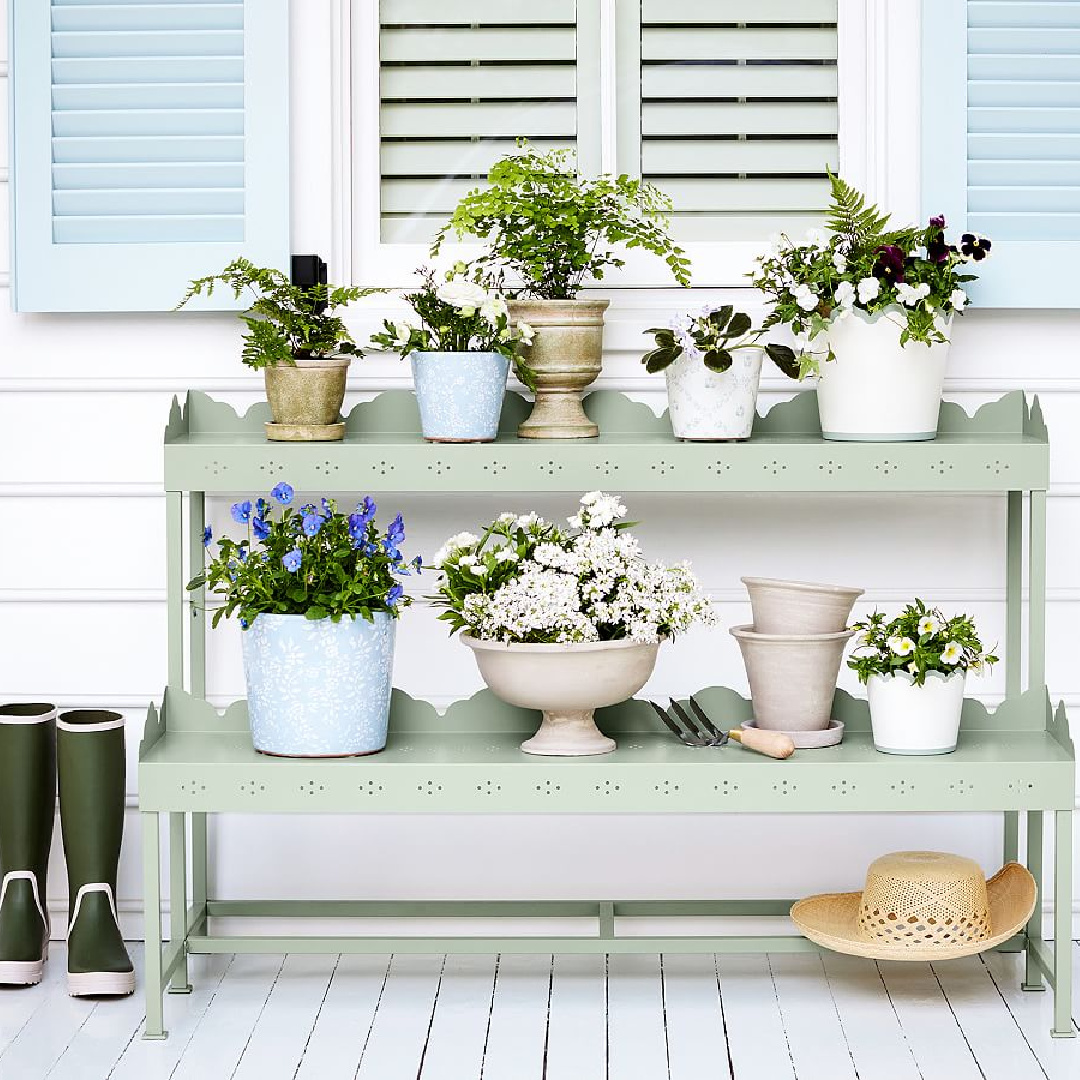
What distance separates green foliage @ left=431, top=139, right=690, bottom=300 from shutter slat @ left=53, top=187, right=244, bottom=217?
0.38 m

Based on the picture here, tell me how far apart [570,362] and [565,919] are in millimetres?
985

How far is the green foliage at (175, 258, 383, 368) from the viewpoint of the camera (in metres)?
2.43

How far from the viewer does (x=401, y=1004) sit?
8.09 feet

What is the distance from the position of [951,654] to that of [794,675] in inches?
9.4

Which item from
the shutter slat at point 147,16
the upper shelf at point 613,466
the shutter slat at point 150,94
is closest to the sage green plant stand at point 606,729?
the upper shelf at point 613,466

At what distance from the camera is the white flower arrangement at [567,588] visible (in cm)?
231

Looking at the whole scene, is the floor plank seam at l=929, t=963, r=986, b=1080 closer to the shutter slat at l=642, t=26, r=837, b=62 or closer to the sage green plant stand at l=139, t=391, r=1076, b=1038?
the sage green plant stand at l=139, t=391, r=1076, b=1038

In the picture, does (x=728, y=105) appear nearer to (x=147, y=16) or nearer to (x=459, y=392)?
(x=459, y=392)

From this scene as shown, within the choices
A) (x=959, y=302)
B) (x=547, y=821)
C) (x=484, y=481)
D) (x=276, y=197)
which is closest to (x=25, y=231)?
(x=276, y=197)

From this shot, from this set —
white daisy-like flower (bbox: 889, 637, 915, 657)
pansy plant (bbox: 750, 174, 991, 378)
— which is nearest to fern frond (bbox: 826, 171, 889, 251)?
pansy plant (bbox: 750, 174, 991, 378)

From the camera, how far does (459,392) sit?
2.41 meters

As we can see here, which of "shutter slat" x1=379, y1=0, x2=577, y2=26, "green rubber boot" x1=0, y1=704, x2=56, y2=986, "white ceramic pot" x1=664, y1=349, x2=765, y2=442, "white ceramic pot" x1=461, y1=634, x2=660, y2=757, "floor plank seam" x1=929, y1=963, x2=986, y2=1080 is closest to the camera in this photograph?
"floor plank seam" x1=929, y1=963, x2=986, y2=1080

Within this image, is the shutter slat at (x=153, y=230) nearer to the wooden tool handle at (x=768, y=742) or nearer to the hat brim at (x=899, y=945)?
the wooden tool handle at (x=768, y=742)

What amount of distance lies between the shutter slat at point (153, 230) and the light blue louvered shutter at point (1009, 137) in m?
1.17
